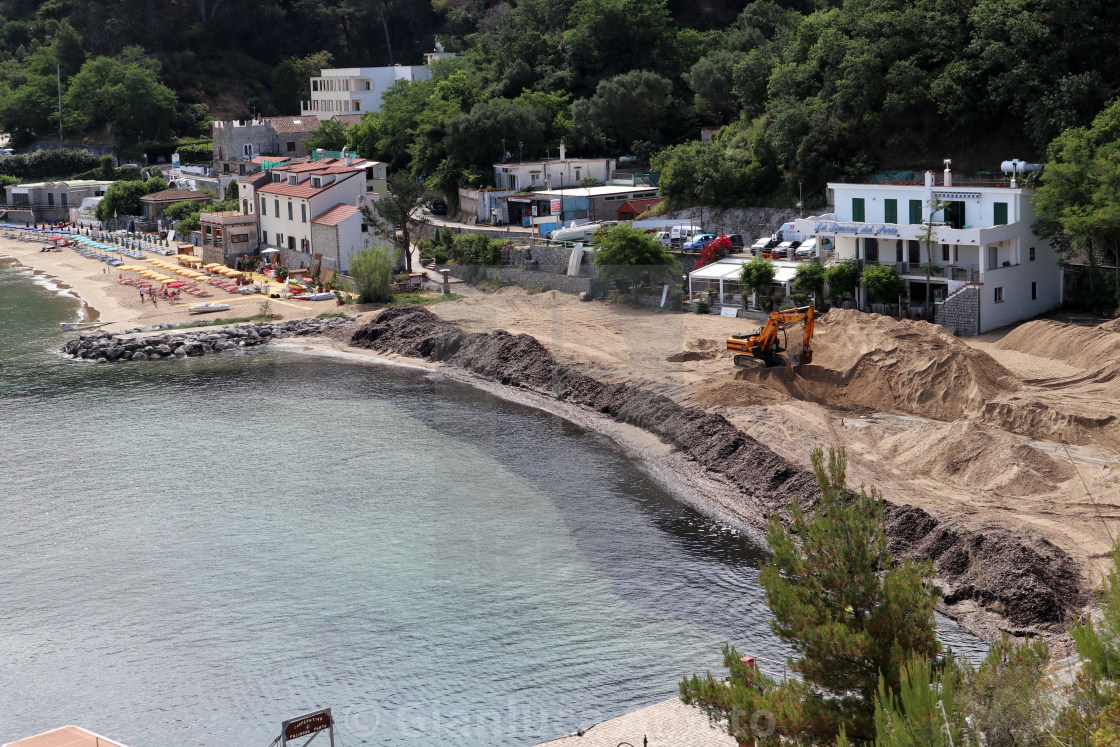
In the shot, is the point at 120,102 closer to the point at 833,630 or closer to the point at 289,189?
the point at 289,189

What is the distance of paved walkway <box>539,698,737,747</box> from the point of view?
17.8 meters

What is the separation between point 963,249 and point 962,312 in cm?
278

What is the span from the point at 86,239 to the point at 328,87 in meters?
31.1

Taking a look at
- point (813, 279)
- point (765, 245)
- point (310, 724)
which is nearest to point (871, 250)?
point (813, 279)

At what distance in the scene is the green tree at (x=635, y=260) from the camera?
48812 mm

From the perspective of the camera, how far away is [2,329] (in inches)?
2131

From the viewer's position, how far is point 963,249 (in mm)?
42938

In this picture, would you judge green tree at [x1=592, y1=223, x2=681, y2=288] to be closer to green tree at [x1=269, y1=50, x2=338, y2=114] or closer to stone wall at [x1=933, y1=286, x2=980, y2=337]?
stone wall at [x1=933, y1=286, x2=980, y2=337]

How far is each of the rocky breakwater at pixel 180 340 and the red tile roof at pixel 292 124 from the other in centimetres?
4689

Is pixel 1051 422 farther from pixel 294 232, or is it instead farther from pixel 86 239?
pixel 86 239

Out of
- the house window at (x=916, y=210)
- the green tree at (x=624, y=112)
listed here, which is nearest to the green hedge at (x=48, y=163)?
the green tree at (x=624, y=112)

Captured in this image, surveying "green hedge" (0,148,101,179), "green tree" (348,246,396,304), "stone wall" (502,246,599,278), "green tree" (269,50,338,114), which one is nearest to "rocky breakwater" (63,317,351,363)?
"green tree" (348,246,396,304)

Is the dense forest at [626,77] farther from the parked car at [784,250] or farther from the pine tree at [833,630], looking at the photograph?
the pine tree at [833,630]

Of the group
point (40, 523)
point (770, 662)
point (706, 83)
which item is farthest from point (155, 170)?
point (770, 662)
